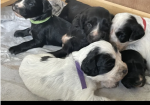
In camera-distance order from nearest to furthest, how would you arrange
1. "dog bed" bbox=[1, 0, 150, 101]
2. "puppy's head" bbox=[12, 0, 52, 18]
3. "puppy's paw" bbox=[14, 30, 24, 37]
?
"dog bed" bbox=[1, 0, 150, 101]
"puppy's head" bbox=[12, 0, 52, 18]
"puppy's paw" bbox=[14, 30, 24, 37]

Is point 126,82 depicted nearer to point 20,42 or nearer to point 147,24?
point 147,24

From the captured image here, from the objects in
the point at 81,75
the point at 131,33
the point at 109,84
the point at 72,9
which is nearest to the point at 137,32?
the point at 131,33

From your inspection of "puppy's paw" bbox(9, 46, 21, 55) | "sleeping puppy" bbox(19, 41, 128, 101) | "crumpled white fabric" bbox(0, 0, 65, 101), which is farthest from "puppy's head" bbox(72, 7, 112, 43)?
"puppy's paw" bbox(9, 46, 21, 55)

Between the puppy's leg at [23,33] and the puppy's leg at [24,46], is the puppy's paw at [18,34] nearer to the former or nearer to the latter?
the puppy's leg at [23,33]

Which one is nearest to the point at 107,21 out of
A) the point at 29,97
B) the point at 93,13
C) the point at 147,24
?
the point at 93,13

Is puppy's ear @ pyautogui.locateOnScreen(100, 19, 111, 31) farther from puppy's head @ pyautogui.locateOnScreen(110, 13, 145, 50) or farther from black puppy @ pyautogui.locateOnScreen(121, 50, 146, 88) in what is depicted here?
black puppy @ pyautogui.locateOnScreen(121, 50, 146, 88)

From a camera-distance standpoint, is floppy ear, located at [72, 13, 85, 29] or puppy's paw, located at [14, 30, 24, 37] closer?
floppy ear, located at [72, 13, 85, 29]

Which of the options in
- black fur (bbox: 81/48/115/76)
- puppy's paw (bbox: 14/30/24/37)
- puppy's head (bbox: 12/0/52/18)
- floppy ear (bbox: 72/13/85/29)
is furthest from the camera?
puppy's paw (bbox: 14/30/24/37)
